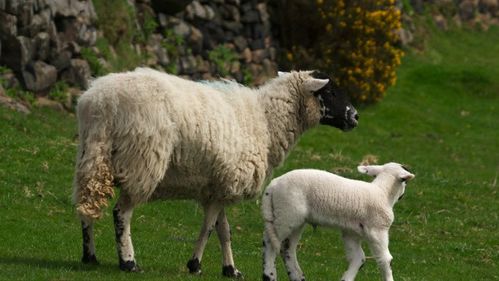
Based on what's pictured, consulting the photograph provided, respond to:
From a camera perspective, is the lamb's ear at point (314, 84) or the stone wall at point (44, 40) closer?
the lamb's ear at point (314, 84)

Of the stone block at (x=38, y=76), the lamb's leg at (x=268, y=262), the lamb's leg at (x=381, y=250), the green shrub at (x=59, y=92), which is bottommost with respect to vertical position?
the green shrub at (x=59, y=92)

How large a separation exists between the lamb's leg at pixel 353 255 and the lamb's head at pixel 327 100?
6.74 ft

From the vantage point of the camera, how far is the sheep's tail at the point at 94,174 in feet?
37.0

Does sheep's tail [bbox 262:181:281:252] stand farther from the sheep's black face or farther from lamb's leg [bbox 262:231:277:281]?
the sheep's black face

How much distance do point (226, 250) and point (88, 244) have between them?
159 cm

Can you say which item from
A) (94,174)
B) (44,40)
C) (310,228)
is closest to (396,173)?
(94,174)

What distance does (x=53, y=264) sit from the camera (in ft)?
37.9

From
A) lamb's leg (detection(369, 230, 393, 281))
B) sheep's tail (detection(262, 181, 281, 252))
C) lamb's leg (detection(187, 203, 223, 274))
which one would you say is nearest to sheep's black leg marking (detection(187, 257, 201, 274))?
lamb's leg (detection(187, 203, 223, 274))

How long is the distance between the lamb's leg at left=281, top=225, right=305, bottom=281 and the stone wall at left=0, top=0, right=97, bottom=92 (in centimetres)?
1298

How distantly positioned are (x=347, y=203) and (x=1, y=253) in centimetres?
413

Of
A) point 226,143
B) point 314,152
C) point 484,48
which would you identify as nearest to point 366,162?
point 314,152

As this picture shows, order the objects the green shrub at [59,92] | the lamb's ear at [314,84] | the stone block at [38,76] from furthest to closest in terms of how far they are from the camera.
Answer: the green shrub at [59,92] → the stone block at [38,76] → the lamb's ear at [314,84]

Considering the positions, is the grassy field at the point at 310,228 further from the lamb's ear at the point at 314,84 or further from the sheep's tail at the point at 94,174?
the lamb's ear at the point at 314,84

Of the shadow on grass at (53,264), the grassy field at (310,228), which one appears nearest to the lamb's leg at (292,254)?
the grassy field at (310,228)
